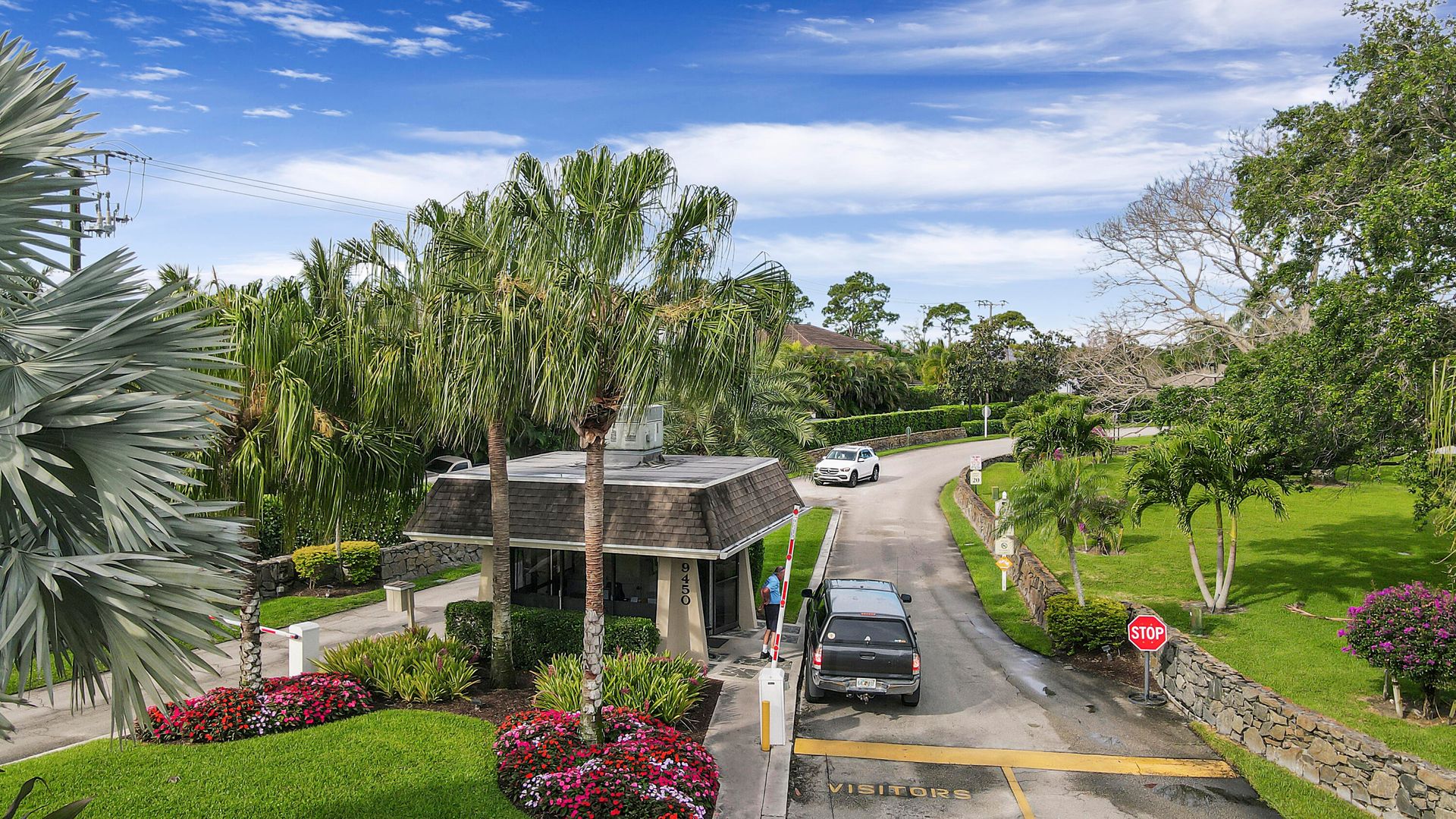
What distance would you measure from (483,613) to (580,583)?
6.97ft

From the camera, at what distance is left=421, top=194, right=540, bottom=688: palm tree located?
1001 cm

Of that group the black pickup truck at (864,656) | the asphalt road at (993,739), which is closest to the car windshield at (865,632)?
the black pickup truck at (864,656)

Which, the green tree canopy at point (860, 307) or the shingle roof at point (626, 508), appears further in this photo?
the green tree canopy at point (860, 307)

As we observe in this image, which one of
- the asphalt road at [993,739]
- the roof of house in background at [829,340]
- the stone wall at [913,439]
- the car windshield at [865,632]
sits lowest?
the asphalt road at [993,739]

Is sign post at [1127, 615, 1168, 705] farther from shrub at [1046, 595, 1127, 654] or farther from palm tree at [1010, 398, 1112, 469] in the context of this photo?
palm tree at [1010, 398, 1112, 469]

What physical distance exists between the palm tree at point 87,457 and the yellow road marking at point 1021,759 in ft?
27.8

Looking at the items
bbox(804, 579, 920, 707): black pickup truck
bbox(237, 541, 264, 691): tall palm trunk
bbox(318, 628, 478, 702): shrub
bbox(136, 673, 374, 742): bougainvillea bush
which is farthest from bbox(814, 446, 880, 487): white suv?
bbox(237, 541, 264, 691): tall palm trunk

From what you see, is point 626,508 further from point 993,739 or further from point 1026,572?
point 1026,572

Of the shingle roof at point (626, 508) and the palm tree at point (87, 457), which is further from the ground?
the palm tree at point (87, 457)

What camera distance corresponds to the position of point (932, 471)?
4438 centimetres

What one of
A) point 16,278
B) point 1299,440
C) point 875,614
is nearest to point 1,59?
point 16,278

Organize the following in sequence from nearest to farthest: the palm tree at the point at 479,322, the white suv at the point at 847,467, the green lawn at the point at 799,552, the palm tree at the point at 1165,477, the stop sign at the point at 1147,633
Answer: the palm tree at the point at 479,322
the stop sign at the point at 1147,633
the palm tree at the point at 1165,477
the green lawn at the point at 799,552
the white suv at the point at 847,467

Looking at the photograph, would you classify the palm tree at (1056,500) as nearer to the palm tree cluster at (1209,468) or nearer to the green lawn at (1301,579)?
the green lawn at (1301,579)

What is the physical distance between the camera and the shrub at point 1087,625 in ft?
50.4
